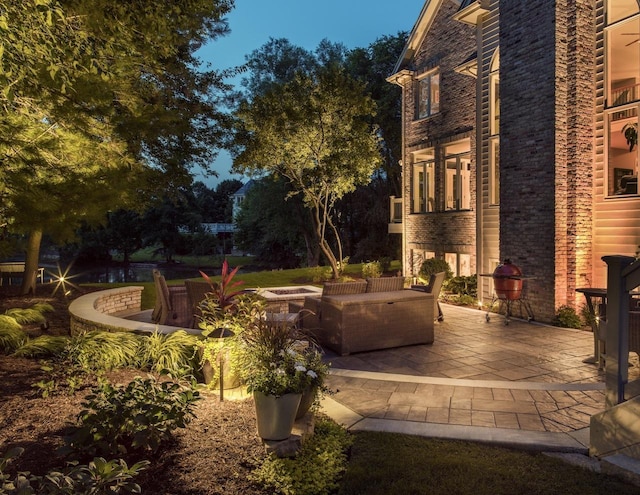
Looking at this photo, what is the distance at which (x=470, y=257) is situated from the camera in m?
13.8

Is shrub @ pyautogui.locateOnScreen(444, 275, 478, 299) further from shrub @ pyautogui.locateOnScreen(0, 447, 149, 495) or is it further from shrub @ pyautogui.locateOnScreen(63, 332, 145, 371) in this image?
shrub @ pyautogui.locateOnScreen(0, 447, 149, 495)

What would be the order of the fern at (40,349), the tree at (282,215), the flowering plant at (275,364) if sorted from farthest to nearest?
the tree at (282,215), the fern at (40,349), the flowering plant at (275,364)

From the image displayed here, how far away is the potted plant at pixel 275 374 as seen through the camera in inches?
139

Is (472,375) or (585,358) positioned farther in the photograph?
(585,358)

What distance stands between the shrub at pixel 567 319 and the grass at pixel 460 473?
6.52m

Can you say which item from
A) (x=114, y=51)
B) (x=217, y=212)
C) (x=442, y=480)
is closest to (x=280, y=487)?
(x=442, y=480)

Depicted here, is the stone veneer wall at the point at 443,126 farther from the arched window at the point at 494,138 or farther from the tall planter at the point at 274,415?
the tall planter at the point at 274,415

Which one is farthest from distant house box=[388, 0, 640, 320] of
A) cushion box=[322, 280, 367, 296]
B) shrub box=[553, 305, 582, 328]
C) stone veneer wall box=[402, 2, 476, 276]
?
cushion box=[322, 280, 367, 296]

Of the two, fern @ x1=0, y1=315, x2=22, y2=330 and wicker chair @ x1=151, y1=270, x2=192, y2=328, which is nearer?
fern @ x1=0, y1=315, x2=22, y2=330

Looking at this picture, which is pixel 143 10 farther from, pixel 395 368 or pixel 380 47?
pixel 380 47

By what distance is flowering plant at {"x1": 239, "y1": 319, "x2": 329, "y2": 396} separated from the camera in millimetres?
3613

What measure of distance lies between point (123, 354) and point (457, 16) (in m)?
11.4

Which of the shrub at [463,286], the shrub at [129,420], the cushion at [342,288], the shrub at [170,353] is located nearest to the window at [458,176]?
the shrub at [463,286]

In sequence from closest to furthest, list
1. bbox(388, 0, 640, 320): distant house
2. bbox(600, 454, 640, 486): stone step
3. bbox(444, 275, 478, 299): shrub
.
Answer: bbox(600, 454, 640, 486): stone step, bbox(388, 0, 640, 320): distant house, bbox(444, 275, 478, 299): shrub
